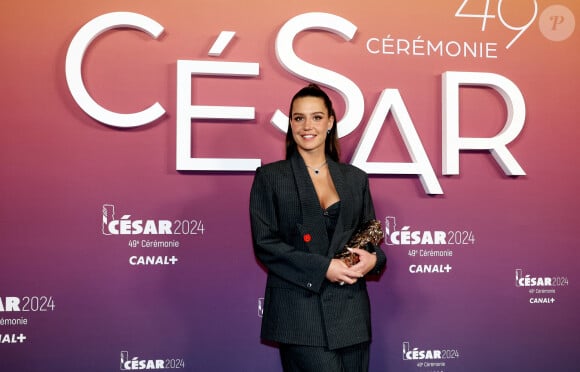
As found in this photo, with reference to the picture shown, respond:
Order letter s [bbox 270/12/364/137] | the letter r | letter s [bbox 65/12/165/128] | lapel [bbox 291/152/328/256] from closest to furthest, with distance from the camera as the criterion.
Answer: lapel [bbox 291/152/328/256], letter s [bbox 65/12/165/128], letter s [bbox 270/12/364/137], the letter r

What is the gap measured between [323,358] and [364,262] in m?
0.43

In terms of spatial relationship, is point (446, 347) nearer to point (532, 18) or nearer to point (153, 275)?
point (153, 275)

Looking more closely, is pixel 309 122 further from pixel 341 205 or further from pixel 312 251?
pixel 312 251

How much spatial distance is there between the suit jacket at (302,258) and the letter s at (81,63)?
0.93 metres

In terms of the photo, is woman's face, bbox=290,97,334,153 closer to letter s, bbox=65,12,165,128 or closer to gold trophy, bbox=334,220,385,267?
gold trophy, bbox=334,220,385,267

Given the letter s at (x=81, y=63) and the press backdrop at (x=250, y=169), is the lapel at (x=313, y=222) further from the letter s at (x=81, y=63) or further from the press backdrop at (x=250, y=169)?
the letter s at (x=81, y=63)

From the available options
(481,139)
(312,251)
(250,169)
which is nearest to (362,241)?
(312,251)

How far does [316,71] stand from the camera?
3.41 meters

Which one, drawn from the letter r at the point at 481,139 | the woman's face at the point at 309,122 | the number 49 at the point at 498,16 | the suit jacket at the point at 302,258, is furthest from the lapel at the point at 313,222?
the number 49 at the point at 498,16

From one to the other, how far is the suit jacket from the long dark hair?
0.13 metres

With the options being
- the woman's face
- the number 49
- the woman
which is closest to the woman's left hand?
the woman

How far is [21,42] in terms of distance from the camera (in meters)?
3.25

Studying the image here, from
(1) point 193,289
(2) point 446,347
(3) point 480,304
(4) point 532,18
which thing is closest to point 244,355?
(1) point 193,289

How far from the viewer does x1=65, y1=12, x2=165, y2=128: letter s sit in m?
3.22
